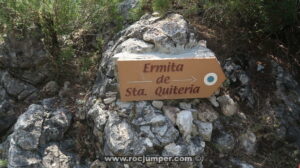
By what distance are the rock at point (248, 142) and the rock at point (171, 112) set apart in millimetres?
780

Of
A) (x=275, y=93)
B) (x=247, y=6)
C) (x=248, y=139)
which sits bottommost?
(x=248, y=139)

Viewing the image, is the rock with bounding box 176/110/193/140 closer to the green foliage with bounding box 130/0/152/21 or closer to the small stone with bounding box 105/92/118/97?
the small stone with bounding box 105/92/118/97

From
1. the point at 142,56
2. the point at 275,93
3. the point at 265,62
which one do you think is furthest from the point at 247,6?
the point at 142,56

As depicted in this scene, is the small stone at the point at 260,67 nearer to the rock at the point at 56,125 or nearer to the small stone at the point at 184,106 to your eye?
the small stone at the point at 184,106

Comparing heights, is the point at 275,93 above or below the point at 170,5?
below

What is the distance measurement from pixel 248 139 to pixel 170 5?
5.99 feet

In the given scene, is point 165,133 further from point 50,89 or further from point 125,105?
point 50,89

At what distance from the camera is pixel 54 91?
13.6 ft

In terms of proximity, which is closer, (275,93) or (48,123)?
(48,123)

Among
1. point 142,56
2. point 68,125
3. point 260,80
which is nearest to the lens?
point 142,56

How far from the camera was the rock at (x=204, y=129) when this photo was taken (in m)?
3.43

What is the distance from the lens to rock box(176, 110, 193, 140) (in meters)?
3.35

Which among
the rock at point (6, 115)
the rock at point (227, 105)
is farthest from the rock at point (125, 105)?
the rock at point (6, 115)

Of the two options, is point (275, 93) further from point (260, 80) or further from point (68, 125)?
point (68, 125)
